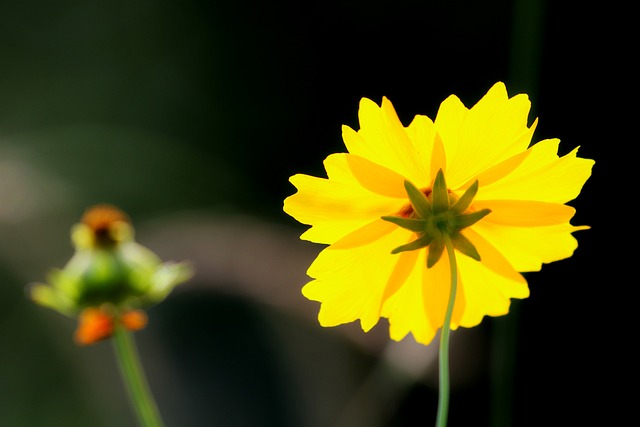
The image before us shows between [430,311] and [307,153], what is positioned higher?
[307,153]

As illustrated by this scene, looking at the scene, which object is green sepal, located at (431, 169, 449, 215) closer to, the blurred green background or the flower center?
the flower center

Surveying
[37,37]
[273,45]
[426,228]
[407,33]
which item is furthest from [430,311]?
[37,37]

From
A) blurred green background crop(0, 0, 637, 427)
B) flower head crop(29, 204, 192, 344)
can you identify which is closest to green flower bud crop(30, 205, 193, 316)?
flower head crop(29, 204, 192, 344)

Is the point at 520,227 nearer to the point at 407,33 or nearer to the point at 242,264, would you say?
the point at 242,264

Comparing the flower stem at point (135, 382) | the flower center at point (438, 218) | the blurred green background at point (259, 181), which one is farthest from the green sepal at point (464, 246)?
the blurred green background at point (259, 181)

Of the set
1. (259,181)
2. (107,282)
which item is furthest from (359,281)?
(259,181)
